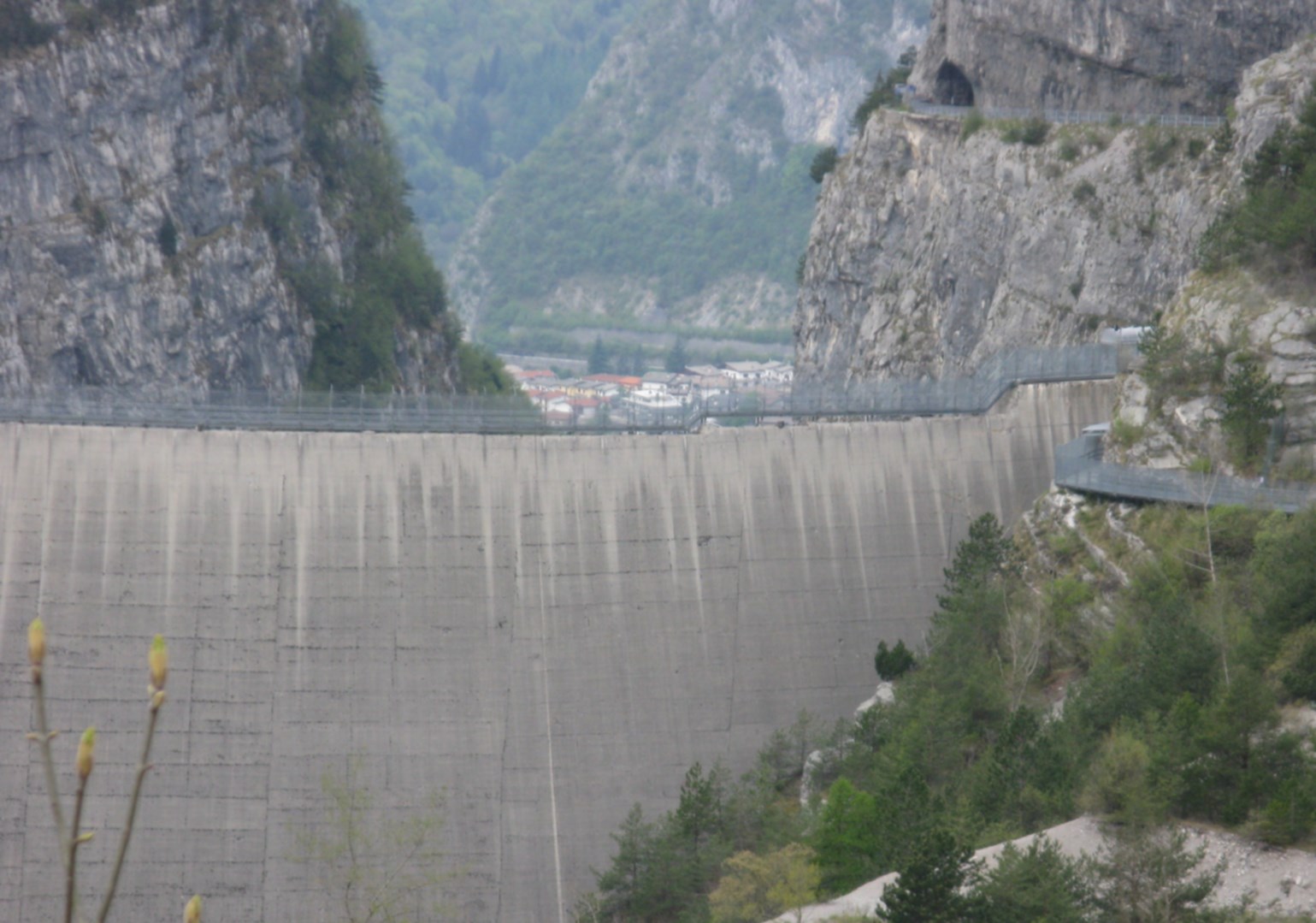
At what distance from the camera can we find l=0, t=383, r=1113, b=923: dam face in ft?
136

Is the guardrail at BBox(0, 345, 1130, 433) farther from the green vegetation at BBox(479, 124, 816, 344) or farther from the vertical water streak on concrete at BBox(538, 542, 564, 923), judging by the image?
the green vegetation at BBox(479, 124, 816, 344)

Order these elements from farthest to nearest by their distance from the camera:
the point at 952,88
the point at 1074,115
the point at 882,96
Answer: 1. the point at 882,96
2. the point at 952,88
3. the point at 1074,115

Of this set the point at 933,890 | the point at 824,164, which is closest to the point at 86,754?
the point at 933,890

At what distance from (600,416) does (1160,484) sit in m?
15.5

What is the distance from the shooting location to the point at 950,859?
82.4ft

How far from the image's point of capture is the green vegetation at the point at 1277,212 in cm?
4359

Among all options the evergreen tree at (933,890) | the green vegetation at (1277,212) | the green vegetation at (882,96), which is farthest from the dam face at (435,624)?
the green vegetation at (882,96)

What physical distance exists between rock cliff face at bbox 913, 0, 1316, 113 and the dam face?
22.4m

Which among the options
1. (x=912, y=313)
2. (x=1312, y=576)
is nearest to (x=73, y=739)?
(x=1312, y=576)

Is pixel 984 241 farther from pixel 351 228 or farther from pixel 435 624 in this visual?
pixel 351 228

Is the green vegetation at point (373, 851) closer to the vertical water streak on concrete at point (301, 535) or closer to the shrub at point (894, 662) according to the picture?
the vertical water streak on concrete at point (301, 535)

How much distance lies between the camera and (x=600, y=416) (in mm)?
48438

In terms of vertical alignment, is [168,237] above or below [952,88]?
below

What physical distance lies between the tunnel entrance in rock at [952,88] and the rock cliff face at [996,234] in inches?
99.2
